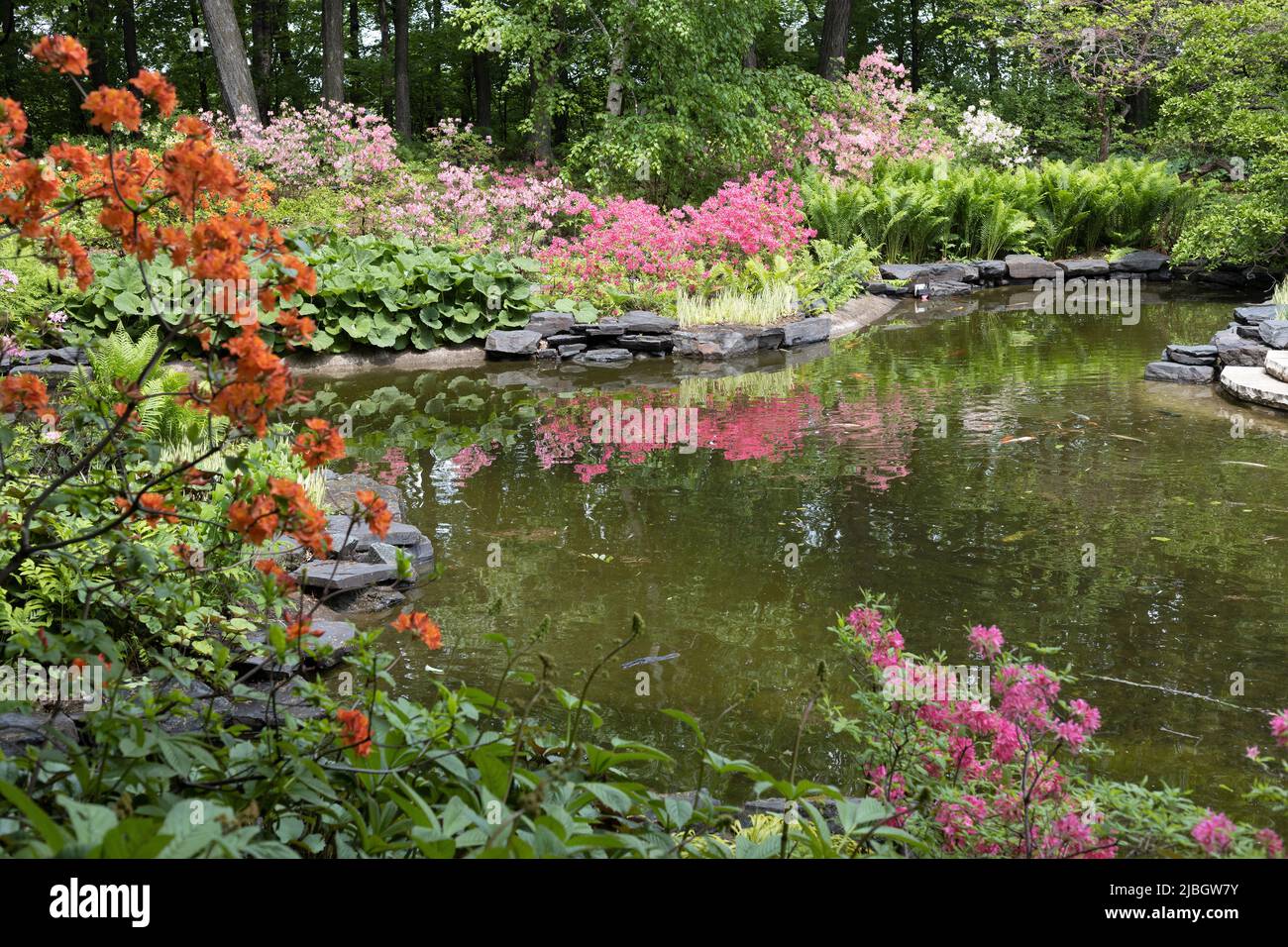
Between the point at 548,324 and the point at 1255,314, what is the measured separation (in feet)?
22.0

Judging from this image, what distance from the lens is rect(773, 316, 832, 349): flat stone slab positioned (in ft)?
38.0

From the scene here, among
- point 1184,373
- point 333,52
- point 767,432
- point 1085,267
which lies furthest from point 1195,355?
point 333,52

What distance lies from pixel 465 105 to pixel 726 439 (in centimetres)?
2107

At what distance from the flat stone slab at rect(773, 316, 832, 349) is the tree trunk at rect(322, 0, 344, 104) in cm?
931

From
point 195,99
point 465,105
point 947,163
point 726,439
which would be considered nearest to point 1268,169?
point 947,163

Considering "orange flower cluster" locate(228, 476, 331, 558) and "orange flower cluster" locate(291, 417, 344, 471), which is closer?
"orange flower cluster" locate(228, 476, 331, 558)

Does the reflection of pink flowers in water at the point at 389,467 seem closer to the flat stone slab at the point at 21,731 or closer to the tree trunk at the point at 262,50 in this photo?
the flat stone slab at the point at 21,731

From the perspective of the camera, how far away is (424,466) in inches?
285

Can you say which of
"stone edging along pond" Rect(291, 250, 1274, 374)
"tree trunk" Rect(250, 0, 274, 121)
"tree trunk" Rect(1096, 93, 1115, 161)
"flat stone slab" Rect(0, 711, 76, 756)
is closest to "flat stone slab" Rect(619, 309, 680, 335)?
"stone edging along pond" Rect(291, 250, 1274, 374)

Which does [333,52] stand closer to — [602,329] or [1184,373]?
[602,329]

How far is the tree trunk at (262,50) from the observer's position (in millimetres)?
21172

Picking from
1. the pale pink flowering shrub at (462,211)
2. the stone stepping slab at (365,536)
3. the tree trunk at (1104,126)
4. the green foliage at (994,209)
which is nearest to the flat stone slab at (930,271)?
the green foliage at (994,209)

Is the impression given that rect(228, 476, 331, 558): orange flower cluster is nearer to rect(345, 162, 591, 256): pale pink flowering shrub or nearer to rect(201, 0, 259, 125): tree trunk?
rect(345, 162, 591, 256): pale pink flowering shrub
